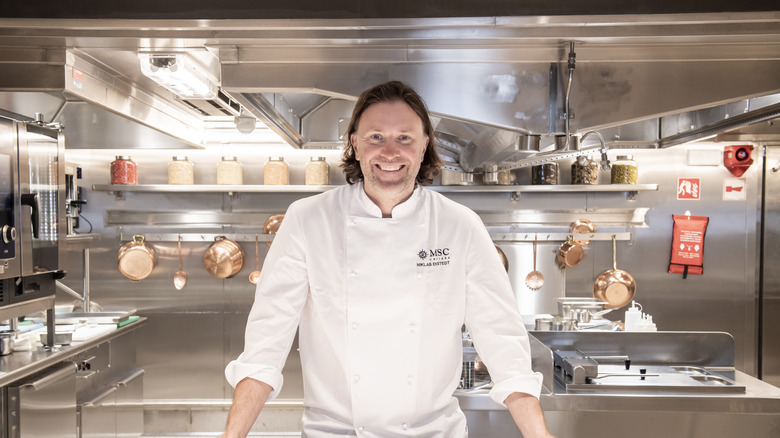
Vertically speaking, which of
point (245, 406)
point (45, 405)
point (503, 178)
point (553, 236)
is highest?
point (503, 178)

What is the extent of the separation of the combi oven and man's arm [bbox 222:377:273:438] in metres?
1.83

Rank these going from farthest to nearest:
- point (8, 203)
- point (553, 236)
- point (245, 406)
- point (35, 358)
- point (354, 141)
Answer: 1. point (553, 236)
2. point (35, 358)
3. point (8, 203)
4. point (354, 141)
5. point (245, 406)

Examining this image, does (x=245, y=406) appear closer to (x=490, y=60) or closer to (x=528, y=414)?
(x=528, y=414)

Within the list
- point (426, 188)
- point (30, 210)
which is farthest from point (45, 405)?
point (426, 188)

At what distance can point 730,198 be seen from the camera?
4.28 m

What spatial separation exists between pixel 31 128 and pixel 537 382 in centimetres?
254

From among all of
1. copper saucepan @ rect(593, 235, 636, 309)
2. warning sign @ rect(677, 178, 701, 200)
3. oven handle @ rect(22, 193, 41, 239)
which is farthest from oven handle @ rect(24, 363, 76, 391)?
warning sign @ rect(677, 178, 701, 200)

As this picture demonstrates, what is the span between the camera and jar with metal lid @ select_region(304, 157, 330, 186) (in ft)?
13.3

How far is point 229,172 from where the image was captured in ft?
13.4

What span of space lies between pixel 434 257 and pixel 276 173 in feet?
9.17

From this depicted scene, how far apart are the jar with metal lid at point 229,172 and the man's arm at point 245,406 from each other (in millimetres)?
2979

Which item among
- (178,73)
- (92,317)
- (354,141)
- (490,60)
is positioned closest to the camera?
(354,141)

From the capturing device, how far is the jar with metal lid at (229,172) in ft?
13.4

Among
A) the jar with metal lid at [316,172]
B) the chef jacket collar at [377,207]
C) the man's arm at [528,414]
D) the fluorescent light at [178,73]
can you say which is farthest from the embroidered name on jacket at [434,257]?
the jar with metal lid at [316,172]
